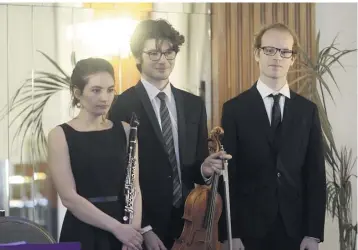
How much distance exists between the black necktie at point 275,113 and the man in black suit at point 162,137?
0.39 meters

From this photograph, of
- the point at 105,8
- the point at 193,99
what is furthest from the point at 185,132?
the point at 105,8

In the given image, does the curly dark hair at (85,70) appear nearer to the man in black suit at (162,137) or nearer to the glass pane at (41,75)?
the glass pane at (41,75)

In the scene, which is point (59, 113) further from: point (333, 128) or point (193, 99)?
point (333, 128)

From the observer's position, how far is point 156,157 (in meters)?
3.81

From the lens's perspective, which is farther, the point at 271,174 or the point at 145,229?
the point at 271,174

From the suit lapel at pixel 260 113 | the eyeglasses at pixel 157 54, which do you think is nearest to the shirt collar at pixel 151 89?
the eyeglasses at pixel 157 54

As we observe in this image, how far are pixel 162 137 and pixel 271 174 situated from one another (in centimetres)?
65

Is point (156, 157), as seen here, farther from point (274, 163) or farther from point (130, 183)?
point (274, 163)

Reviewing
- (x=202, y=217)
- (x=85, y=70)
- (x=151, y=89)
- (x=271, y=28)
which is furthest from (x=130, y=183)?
(x=271, y=28)

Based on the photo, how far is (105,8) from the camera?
157 inches

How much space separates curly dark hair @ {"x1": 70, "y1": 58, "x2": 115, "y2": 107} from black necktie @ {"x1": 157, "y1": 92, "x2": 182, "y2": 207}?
1.09 feet

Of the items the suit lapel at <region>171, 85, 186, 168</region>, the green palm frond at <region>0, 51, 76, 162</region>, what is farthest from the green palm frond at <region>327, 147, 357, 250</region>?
the green palm frond at <region>0, 51, 76, 162</region>

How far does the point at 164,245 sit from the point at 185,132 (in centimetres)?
63

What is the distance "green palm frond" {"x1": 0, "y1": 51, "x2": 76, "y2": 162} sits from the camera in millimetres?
3854
